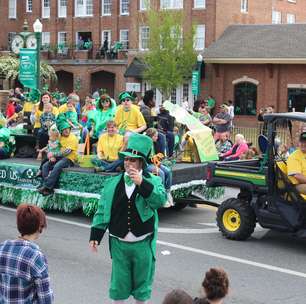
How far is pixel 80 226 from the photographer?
36.3ft

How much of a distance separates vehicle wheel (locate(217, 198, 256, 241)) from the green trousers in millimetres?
4240

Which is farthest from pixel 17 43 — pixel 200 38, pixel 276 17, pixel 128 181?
pixel 276 17

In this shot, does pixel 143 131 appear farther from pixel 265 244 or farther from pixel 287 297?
pixel 287 297

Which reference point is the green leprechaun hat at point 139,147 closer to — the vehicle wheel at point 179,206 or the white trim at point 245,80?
the vehicle wheel at point 179,206

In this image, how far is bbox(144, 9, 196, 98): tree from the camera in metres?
39.7

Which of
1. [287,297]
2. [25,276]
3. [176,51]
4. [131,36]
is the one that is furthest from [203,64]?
A: [25,276]

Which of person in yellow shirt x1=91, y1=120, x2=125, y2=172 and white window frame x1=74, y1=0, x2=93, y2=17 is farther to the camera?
white window frame x1=74, y1=0, x2=93, y2=17

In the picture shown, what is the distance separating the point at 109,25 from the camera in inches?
1994

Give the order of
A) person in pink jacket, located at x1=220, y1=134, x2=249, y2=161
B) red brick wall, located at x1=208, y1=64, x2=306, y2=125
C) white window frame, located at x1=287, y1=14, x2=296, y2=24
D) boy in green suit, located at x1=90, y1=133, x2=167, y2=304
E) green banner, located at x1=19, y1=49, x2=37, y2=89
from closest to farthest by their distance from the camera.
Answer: boy in green suit, located at x1=90, y1=133, x2=167, y2=304, person in pink jacket, located at x1=220, y1=134, x2=249, y2=161, green banner, located at x1=19, y1=49, x2=37, y2=89, red brick wall, located at x1=208, y1=64, x2=306, y2=125, white window frame, located at x1=287, y1=14, x2=296, y2=24

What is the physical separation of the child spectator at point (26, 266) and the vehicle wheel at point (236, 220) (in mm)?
5775

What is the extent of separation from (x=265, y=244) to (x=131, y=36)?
38404mm

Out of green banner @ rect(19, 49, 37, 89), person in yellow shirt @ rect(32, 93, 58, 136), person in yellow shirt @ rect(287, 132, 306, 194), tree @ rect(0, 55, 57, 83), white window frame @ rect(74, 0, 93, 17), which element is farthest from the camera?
white window frame @ rect(74, 0, 93, 17)

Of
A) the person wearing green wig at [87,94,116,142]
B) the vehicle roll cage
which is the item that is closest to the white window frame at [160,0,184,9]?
the person wearing green wig at [87,94,116,142]

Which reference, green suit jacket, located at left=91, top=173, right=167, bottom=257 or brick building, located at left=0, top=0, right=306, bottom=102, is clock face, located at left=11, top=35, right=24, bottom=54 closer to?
green suit jacket, located at left=91, top=173, right=167, bottom=257
